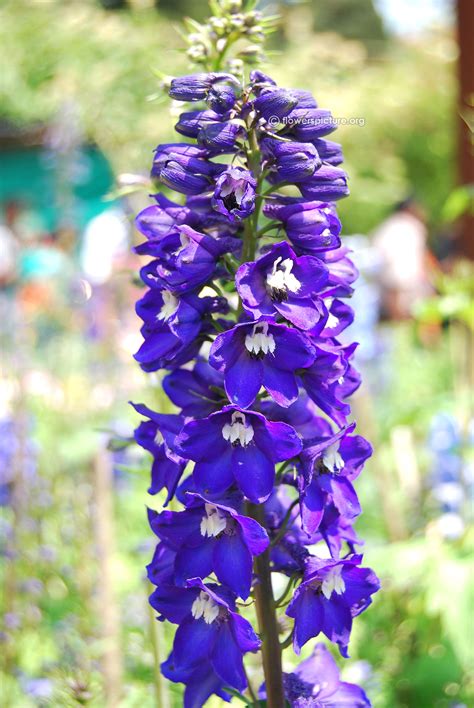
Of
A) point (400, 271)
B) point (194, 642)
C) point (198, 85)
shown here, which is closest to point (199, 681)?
point (194, 642)

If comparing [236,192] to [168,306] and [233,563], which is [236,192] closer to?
[168,306]

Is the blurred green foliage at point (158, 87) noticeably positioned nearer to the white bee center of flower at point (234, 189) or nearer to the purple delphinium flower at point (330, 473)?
the white bee center of flower at point (234, 189)

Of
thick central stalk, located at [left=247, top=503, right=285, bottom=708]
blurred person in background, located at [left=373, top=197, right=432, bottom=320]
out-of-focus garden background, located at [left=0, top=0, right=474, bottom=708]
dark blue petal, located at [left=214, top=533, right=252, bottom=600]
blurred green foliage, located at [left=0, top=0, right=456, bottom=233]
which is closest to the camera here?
dark blue petal, located at [left=214, top=533, right=252, bottom=600]

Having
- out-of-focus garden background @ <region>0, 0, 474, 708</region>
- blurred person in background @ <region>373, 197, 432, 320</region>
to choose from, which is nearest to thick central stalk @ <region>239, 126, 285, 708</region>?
out-of-focus garden background @ <region>0, 0, 474, 708</region>

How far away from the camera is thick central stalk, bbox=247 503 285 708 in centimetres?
138

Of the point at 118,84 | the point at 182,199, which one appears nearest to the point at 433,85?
the point at 118,84

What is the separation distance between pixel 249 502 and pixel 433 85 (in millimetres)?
21282

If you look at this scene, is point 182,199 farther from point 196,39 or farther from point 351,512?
point 351,512

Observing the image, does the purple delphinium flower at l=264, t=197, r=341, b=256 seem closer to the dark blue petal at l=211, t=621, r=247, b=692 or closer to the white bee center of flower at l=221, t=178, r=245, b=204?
the white bee center of flower at l=221, t=178, r=245, b=204

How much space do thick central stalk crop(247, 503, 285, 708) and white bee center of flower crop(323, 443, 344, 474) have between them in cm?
13

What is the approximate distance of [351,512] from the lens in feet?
4.58

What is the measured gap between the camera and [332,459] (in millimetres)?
1369

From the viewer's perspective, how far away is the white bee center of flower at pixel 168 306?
139cm

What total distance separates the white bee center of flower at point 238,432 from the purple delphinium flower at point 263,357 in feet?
0.18
